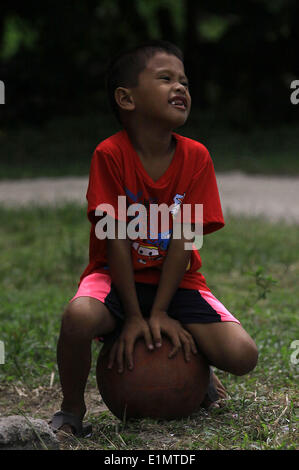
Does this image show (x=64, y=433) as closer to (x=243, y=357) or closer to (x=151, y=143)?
(x=243, y=357)

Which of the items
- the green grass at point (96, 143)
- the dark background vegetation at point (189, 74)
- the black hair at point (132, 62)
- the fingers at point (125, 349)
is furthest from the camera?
the dark background vegetation at point (189, 74)

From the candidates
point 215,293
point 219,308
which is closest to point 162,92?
point 219,308

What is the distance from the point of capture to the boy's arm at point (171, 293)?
10.6 ft

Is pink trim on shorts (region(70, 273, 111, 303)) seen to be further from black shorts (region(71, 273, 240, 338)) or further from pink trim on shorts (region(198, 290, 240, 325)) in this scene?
pink trim on shorts (region(198, 290, 240, 325))

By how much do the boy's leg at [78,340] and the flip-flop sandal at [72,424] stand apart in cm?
2

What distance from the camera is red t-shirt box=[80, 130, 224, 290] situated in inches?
127

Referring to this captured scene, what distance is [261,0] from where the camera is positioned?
1761 cm

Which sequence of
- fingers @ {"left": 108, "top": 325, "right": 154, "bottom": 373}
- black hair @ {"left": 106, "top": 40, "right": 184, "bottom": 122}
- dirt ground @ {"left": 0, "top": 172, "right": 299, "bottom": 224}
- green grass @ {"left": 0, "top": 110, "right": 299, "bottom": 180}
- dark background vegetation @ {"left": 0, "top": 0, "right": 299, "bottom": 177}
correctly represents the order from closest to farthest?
fingers @ {"left": 108, "top": 325, "right": 154, "bottom": 373}, black hair @ {"left": 106, "top": 40, "right": 184, "bottom": 122}, dirt ground @ {"left": 0, "top": 172, "right": 299, "bottom": 224}, green grass @ {"left": 0, "top": 110, "right": 299, "bottom": 180}, dark background vegetation @ {"left": 0, "top": 0, "right": 299, "bottom": 177}

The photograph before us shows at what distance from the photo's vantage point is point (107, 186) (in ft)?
10.6

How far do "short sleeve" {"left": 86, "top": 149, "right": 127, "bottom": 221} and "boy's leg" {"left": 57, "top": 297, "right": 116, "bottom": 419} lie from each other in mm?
408

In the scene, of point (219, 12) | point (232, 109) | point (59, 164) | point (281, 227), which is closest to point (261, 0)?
point (219, 12)

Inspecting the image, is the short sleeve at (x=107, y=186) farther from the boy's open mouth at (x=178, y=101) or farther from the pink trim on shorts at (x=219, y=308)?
the pink trim on shorts at (x=219, y=308)

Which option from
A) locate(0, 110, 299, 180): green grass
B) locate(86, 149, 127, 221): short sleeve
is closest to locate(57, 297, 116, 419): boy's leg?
locate(86, 149, 127, 221): short sleeve

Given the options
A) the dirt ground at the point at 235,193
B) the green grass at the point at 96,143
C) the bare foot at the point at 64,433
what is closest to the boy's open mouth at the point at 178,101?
the bare foot at the point at 64,433
